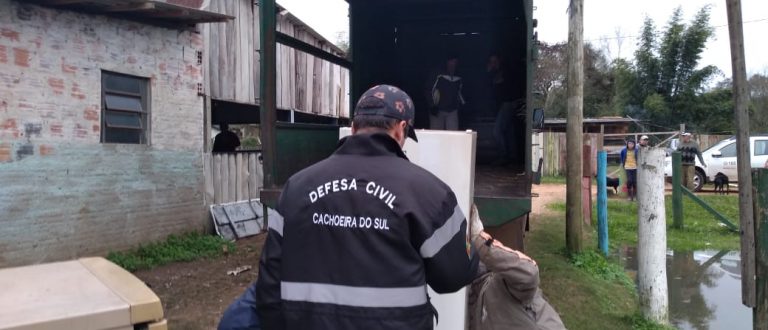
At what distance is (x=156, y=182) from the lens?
8.52 meters

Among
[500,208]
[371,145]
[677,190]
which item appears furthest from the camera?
[677,190]

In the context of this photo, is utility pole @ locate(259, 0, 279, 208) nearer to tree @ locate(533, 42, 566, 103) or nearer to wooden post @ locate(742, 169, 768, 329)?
wooden post @ locate(742, 169, 768, 329)

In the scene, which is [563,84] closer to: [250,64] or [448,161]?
[250,64]

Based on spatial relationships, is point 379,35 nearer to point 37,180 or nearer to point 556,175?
point 37,180

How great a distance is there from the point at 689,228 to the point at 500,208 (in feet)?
24.8

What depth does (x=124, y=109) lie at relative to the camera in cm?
810

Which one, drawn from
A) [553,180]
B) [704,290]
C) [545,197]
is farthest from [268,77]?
[553,180]

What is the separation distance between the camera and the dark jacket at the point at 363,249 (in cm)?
185

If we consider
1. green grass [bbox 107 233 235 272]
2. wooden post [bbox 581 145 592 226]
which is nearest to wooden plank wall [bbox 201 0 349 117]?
green grass [bbox 107 233 235 272]

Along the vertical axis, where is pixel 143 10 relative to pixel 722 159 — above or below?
above

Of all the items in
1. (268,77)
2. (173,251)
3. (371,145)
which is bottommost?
(173,251)

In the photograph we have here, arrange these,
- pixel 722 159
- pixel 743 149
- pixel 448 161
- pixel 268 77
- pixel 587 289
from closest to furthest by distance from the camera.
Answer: pixel 448 161
pixel 743 149
pixel 268 77
pixel 587 289
pixel 722 159

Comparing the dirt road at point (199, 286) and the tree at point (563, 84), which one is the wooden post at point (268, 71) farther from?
the tree at point (563, 84)

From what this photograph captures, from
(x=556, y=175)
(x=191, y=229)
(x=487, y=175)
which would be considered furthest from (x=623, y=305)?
(x=556, y=175)
